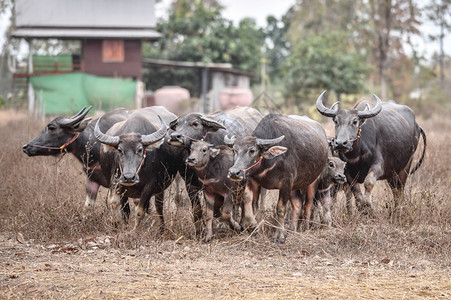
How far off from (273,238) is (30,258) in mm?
2953

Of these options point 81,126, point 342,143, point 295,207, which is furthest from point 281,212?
point 81,126

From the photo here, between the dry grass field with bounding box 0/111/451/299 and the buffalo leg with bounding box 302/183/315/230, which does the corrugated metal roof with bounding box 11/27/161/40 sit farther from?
the buffalo leg with bounding box 302/183/315/230

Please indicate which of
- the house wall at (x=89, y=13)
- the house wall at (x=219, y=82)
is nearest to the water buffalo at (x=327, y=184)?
the house wall at (x=219, y=82)

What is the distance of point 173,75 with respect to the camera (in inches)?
1284

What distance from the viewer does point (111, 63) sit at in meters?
30.1

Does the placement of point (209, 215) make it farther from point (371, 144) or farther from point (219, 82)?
point (219, 82)

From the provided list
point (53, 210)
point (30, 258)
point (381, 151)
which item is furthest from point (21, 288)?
point (381, 151)

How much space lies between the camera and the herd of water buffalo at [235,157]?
7844mm

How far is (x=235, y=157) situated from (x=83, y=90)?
53.9 ft

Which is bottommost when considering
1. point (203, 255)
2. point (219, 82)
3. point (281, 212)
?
point (203, 255)

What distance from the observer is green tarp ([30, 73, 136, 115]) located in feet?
73.3

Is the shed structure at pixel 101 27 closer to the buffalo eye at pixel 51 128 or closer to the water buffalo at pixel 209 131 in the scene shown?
the buffalo eye at pixel 51 128

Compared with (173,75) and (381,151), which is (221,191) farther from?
(173,75)

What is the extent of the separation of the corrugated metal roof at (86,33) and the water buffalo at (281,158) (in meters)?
21.7
